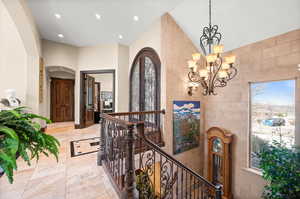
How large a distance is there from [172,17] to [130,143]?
11.7 ft

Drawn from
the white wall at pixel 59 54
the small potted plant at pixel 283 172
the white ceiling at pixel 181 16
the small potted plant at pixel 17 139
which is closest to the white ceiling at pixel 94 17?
the white ceiling at pixel 181 16

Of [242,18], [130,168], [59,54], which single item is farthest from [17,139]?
[59,54]

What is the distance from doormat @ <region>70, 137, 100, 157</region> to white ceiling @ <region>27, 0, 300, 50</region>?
3416mm

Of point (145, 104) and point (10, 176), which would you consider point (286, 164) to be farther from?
point (10, 176)

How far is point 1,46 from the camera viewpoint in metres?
3.80

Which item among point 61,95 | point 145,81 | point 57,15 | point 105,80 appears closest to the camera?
point 57,15

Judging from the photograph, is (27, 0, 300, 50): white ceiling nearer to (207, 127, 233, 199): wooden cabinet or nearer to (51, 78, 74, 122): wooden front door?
(207, 127, 233, 199): wooden cabinet

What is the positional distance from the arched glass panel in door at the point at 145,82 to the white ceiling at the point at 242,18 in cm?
128

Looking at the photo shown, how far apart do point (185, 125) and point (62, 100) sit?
6.15 meters

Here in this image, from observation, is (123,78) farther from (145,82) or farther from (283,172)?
(283,172)

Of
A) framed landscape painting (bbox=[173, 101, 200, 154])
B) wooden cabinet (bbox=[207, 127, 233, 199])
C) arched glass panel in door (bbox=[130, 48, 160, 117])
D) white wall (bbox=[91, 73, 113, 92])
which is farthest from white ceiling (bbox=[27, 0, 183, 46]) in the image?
wooden cabinet (bbox=[207, 127, 233, 199])

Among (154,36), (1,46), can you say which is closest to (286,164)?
(154,36)

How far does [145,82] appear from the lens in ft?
14.1

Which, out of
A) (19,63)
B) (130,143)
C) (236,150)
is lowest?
(236,150)
